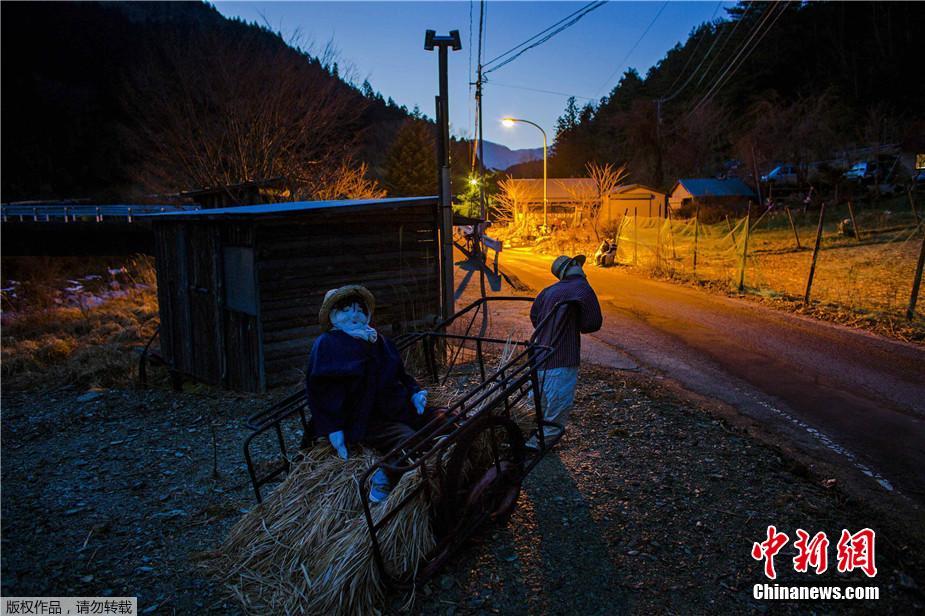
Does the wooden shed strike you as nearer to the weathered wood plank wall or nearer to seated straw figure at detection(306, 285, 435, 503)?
the weathered wood plank wall

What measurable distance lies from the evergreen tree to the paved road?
32.3 meters

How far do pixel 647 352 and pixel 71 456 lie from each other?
7649 mm

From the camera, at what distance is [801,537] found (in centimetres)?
379

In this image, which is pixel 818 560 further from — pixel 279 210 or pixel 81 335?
pixel 81 335

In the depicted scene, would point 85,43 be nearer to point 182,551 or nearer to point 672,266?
point 672,266

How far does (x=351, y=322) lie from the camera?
3.56 meters

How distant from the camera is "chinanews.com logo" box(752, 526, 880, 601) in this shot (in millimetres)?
3275

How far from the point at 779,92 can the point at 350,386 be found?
6205 centimetres

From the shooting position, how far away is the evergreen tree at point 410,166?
43.6 meters

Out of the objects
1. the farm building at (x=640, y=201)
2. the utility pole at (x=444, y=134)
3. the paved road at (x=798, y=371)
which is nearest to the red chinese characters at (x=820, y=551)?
the paved road at (x=798, y=371)

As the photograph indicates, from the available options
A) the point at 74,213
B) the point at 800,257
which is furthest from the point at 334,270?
the point at 74,213

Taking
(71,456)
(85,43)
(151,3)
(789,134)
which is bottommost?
(71,456)

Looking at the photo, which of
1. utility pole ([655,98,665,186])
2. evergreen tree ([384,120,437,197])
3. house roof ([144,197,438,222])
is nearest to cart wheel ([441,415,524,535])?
house roof ([144,197,438,222])

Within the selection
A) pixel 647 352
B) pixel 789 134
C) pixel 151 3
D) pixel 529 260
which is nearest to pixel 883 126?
pixel 789 134
